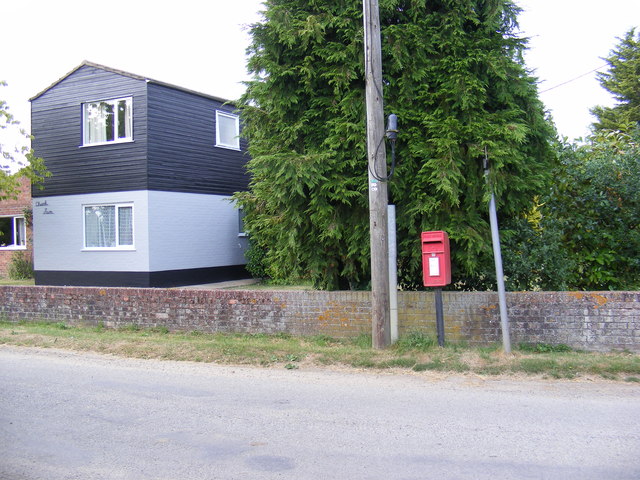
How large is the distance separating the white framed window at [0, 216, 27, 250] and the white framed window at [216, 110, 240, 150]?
974 cm

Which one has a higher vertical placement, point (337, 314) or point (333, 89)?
point (333, 89)

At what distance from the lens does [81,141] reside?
18203 mm

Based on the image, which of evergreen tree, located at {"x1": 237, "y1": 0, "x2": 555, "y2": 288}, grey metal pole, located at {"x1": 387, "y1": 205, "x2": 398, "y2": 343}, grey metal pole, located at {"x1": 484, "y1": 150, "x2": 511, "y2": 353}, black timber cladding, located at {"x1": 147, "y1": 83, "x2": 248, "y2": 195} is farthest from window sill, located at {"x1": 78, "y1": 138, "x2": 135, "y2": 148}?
grey metal pole, located at {"x1": 484, "y1": 150, "x2": 511, "y2": 353}

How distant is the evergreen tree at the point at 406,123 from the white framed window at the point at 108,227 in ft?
30.7

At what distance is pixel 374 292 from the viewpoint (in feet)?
27.4

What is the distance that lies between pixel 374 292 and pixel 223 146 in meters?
12.6

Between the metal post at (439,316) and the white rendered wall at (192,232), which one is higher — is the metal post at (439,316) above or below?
below

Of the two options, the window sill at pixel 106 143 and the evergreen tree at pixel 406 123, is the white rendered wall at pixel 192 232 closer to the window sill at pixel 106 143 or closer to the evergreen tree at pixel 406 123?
the window sill at pixel 106 143

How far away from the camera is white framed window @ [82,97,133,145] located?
17297mm

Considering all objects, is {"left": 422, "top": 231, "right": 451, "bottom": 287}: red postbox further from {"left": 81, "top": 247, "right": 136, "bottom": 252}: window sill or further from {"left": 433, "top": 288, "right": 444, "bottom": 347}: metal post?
{"left": 81, "top": 247, "right": 136, "bottom": 252}: window sill

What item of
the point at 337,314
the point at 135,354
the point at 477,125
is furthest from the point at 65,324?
the point at 477,125

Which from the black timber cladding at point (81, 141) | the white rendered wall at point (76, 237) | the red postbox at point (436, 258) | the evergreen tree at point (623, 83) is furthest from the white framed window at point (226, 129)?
the evergreen tree at point (623, 83)

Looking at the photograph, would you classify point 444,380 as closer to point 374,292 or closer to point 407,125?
point 374,292

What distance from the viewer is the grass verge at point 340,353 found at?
7.18 m
